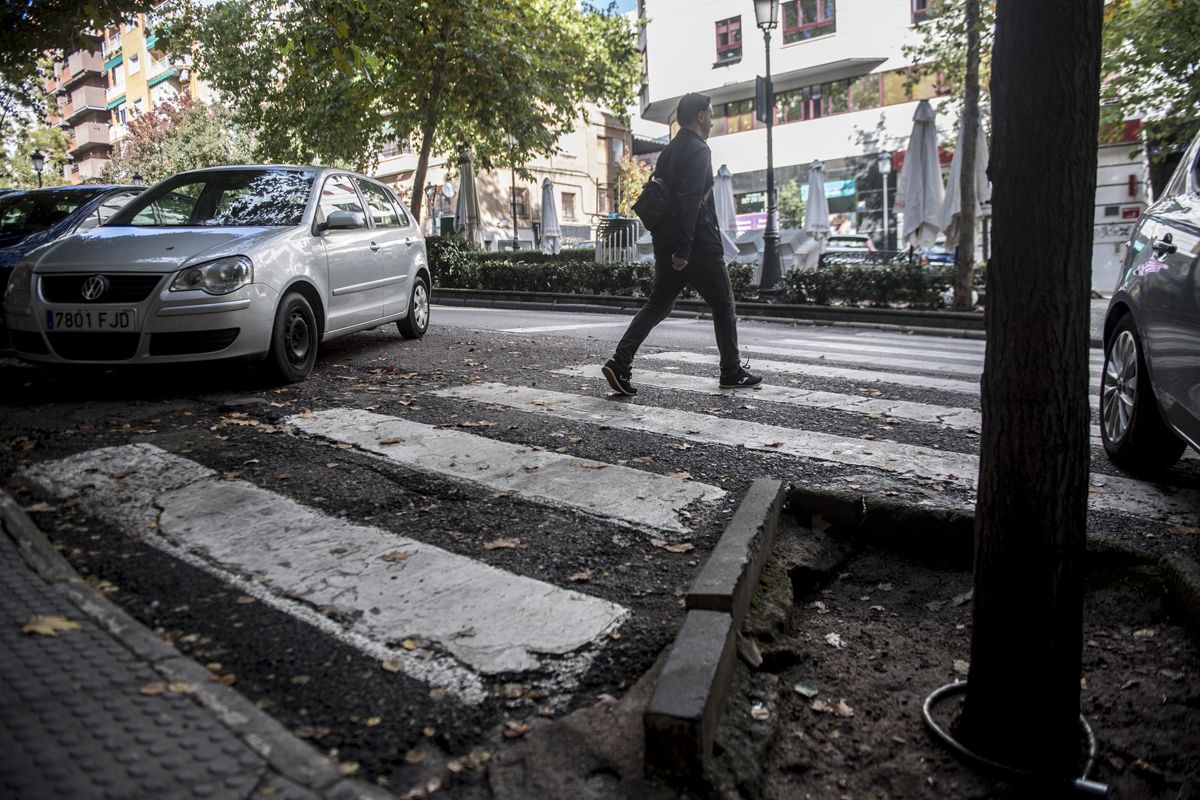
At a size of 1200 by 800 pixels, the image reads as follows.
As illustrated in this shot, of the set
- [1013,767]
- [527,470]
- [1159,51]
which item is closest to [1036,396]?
[1013,767]

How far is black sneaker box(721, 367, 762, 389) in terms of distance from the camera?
22.2ft

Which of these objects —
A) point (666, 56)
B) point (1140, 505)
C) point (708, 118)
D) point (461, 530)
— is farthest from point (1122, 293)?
point (666, 56)

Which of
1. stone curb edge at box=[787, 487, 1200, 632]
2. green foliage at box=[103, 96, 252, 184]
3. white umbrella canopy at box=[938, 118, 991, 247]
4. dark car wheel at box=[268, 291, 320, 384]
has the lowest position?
stone curb edge at box=[787, 487, 1200, 632]

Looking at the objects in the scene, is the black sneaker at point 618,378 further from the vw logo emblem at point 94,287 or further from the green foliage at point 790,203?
the green foliage at point 790,203

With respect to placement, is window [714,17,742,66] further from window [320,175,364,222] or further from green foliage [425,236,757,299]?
window [320,175,364,222]

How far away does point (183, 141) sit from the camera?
155ft

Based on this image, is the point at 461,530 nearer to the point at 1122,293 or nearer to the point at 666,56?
the point at 1122,293

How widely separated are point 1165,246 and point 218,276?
551cm

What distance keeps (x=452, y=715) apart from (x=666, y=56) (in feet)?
150

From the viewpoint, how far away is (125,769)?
1.97m

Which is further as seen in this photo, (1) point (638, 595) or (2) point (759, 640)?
(1) point (638, 595)

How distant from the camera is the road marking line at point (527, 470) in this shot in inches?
156

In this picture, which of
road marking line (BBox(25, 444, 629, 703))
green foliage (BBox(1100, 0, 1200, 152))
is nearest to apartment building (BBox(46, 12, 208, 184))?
green foliage (BBox(1100, 0, 1200, 152))

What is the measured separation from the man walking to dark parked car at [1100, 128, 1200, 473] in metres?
2.46
